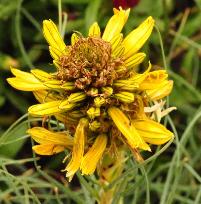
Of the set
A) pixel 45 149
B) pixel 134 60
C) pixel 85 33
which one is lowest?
pixel 85 33

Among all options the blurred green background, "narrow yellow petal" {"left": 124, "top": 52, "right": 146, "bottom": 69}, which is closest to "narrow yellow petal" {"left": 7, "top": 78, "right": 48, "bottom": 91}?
"narrow yellow petal" {"left": 124, "top": 52, "right": 146, "bottom": 69}

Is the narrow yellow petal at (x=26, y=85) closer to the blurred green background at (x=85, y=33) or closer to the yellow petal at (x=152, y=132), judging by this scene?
the yellow petal at (x=152, y=132)

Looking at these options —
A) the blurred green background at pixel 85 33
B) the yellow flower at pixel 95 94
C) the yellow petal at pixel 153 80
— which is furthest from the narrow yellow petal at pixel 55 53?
the blurred green background at pixel 85 33

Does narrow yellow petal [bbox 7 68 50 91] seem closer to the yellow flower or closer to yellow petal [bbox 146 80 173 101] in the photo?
the yellow flower

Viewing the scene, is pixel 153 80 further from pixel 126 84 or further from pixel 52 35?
pixel 52 35

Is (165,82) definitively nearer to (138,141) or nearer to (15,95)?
(138,141)

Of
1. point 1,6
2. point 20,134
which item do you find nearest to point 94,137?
point 20,134

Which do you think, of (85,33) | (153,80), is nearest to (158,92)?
(153,80)
